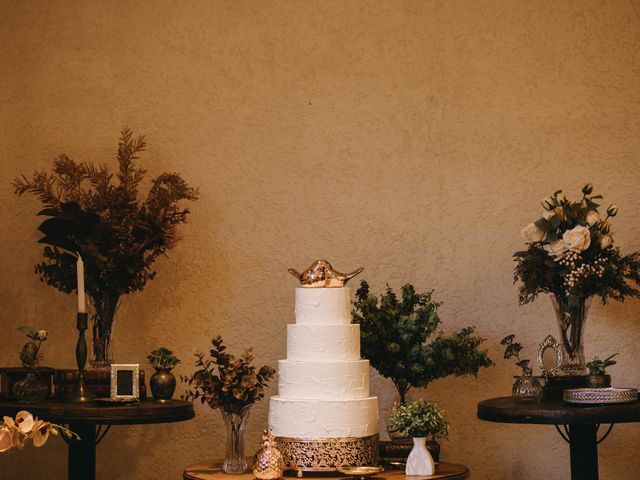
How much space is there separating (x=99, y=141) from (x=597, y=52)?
2.45 metres

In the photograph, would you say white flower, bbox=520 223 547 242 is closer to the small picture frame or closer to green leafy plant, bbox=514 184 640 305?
green leafy plant, bbox=514 184 640 305

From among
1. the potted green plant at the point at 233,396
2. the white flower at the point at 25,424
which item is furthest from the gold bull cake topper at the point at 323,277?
the white flower at the point at 25,424

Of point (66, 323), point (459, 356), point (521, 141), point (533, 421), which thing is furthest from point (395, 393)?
point (66, 323)

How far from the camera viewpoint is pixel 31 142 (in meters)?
4.59

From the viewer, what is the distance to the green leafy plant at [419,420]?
11.1 feet

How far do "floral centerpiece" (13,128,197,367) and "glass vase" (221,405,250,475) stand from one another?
0.74m

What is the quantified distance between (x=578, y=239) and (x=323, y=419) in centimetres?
123

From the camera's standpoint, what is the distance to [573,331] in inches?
150

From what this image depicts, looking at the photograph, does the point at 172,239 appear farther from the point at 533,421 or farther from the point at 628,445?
the point at 628,445

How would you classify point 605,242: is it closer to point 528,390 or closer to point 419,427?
point 528,390

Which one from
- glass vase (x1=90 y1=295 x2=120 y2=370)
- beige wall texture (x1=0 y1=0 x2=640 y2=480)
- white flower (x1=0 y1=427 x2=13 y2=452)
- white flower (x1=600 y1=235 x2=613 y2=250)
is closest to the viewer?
white flower (x1=0 y1=427 x2=13 y2=452)

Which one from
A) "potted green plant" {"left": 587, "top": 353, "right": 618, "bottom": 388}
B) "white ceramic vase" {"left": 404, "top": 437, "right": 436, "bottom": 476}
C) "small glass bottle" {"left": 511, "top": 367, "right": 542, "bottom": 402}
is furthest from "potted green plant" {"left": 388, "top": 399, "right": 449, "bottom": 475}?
"potted green plant" {"left": 587, "top": 353, "right": 618, "bottom": 388}

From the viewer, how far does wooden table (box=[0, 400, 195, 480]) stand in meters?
3.49

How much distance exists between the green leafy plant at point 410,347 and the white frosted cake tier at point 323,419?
1.19ft
